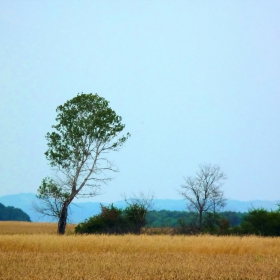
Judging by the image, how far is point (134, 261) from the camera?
15.8 metres

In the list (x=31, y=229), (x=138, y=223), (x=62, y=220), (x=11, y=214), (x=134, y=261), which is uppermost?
(x=11, y=214)

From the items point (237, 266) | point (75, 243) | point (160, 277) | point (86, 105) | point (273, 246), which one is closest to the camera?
point (160, 277)

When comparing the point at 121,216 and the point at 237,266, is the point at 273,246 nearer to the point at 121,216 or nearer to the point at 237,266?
the point at 237,266

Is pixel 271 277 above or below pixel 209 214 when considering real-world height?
below

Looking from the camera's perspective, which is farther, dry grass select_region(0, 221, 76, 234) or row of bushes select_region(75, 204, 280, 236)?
dry grass select_region(0, 221, 76, 234)

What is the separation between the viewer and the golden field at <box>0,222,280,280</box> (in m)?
12.3

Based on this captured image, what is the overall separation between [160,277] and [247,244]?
39.1 ft

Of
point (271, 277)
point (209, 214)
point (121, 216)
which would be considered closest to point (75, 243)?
point (271, 277)

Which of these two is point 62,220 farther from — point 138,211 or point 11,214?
point 11,214

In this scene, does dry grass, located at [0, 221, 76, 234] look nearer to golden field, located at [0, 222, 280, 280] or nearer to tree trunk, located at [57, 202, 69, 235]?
tree trunk, located at [57, 202, 69, 235]

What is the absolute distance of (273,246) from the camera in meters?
23.8

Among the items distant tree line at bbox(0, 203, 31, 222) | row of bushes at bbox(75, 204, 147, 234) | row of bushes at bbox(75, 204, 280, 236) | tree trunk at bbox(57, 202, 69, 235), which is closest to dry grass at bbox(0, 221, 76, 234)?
tree trunk at bbox(57, 202, 69, 235)

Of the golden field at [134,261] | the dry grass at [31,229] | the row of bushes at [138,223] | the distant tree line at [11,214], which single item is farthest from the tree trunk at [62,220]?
the distant tree line at [11,214]

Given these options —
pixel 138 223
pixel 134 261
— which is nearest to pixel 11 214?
pixel 138 223
